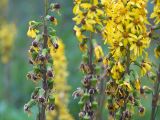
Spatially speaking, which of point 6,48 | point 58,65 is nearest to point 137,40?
point 58,65

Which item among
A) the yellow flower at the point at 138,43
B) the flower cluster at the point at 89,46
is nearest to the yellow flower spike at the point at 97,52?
the flower cluster at the point at 89,46

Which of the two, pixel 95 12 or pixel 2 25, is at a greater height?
pixel 2 25

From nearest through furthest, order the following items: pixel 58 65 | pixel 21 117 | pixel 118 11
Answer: pixel 118 11 → pixel 58 65 → pixel 21 117

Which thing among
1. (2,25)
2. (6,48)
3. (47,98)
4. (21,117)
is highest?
(2,25)

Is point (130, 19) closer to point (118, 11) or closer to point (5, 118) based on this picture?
point (118, 11)

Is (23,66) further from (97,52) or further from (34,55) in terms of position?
(97,52)

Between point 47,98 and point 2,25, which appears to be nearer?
point 47,98

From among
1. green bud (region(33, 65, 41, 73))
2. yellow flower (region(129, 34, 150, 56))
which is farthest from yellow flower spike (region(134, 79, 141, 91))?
green bud (region(33, 65, 41, 73))
